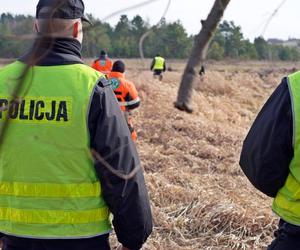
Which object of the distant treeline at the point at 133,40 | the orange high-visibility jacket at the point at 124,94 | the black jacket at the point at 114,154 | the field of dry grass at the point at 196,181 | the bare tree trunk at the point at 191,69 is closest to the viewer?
the distant treeline at the point at 133,40

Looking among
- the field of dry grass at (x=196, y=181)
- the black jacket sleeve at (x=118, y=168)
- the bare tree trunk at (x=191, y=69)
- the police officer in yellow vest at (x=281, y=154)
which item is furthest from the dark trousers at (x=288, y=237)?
the bare tree trunk at (x=191, y=69)

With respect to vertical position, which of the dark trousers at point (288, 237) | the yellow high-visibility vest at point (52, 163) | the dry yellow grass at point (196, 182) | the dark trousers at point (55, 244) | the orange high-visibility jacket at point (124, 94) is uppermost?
the yellow high-visibility vest at point (52, 163)

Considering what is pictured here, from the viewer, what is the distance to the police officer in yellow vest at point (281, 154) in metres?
2.20

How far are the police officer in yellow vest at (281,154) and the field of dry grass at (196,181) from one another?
0.83 feet

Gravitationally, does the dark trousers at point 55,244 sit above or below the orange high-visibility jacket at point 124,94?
above

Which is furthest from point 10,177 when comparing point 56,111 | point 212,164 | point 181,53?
point 212,164

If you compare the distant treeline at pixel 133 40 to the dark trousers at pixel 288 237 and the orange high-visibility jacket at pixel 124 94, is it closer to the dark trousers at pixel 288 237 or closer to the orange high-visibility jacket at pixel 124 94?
the dark trousers at pixel 288 237

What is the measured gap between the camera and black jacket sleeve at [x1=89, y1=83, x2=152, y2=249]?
209 cm

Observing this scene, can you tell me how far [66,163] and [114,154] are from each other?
194 millimetres

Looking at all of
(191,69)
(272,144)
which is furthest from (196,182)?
(191,69)

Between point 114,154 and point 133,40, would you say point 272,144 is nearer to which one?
point 114,154

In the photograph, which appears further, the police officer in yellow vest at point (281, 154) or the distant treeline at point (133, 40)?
the police officer in yellow vest at point (281, 154)

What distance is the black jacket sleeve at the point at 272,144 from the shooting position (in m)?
2.21

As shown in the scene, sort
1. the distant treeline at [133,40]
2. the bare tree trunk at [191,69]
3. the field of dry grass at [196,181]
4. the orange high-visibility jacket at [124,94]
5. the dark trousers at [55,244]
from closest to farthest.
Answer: the distant treeline at [133,40], the dark trousers at [55,244], the field of dry grass at [196,181], the orange high-visibility jacket at [124,94], the bare tree trunk at [191,69]
